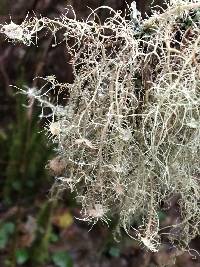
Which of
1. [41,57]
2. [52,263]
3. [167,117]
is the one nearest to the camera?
[167,117]

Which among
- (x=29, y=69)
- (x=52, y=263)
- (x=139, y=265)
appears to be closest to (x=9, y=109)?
(x=29, y=69)

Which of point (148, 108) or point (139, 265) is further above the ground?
point (148, 108)

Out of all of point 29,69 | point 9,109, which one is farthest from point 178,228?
point 9,109

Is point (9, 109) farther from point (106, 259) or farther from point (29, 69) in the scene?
point (106, 259)

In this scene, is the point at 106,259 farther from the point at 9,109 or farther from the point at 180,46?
the point at 180,46

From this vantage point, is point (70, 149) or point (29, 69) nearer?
point (70, 149)

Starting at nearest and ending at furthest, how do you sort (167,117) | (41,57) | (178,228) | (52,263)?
(167,117)
(178,228)
(41,57)
(52,263)

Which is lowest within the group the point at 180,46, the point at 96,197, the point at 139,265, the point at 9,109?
the point at 139,265
